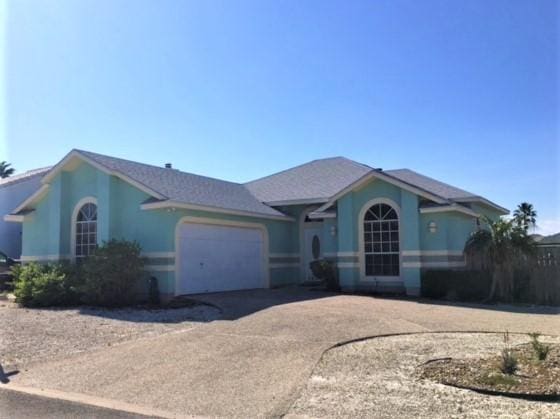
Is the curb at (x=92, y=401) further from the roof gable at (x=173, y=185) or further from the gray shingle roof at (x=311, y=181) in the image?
the gray shingle roof at (x=311, y=181)

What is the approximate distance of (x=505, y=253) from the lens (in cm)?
1591

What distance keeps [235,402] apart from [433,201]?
12629 millimetres

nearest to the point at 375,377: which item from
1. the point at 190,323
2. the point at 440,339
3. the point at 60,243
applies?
the point at 440,339

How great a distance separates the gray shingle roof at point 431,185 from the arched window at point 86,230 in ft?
36.2

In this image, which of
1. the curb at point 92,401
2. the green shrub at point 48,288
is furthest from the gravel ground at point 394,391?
the green shrub at point 48,288

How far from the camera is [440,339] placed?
967 centimetres

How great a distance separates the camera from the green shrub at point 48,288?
1577cm

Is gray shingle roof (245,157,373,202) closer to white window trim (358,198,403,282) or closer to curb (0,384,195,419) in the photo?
white window trim (358,198,403,282)

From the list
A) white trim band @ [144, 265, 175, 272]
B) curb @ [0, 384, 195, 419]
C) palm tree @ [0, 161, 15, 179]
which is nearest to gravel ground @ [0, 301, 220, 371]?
curb @ [0, 384, 195, 419]

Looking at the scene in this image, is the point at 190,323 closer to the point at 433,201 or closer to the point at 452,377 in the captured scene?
the point at 452,377

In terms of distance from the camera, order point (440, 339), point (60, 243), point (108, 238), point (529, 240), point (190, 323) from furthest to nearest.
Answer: point (60, 243) < point (108, 238) < point (529, 240) < point (190, 323) < point (440, 339)

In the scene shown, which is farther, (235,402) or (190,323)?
(190,323)

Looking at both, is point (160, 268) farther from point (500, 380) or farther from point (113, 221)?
point (500, 380)

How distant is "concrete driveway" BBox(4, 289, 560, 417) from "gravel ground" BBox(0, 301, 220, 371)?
632 mm
